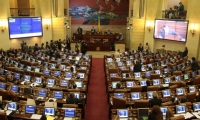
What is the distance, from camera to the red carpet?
33.7 ft

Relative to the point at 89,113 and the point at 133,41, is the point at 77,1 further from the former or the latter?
the point at 89,113

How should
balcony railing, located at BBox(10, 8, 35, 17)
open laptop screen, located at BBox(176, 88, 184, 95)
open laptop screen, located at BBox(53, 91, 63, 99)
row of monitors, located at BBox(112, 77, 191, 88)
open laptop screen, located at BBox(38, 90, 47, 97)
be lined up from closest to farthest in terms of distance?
open laptop screen, located at BBox(53, 91, 63, 99), open laptop screen, located at BBox(38, 90, 47, 97), open laptop screen, located at BBox(176, 88, 184, 95), row of monitors, located at BBox(112, 77, 191, 88), balcony railing, located at BBox(10, 8, 35, 17)

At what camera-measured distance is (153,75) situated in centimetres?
1274

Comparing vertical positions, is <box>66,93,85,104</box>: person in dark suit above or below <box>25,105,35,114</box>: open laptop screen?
above

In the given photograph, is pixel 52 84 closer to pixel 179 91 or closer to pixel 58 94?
pixel 58 94

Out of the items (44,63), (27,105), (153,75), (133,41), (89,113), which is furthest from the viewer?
(133,41)

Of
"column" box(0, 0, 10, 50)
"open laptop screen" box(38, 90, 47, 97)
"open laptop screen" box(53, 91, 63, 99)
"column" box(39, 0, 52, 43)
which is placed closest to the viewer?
"open laptop screen" box(53, 91, 63, 99)

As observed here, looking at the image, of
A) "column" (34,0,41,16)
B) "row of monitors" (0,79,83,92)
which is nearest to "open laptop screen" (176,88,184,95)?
"row of monitors" (0,79,83,92)

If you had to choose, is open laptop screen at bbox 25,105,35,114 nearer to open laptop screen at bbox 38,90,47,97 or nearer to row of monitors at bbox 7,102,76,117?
row of monitors at bbox 7,102,76,117

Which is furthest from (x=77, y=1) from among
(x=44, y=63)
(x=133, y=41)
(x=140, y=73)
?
(x=140, y=73)

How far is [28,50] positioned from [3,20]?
121 inches

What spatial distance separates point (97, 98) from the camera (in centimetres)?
1226

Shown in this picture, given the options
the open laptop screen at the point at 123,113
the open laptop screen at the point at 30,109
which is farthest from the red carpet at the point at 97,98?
the open laptop screen at the point at 30,109

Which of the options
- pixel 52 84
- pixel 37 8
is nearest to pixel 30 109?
pixel 52 84
